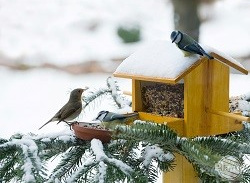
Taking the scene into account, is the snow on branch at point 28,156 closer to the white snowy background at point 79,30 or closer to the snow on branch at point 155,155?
the snow on branch at point 155,155

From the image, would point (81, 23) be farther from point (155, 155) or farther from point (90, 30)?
point (155, 155)

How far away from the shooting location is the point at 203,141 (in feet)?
3.23

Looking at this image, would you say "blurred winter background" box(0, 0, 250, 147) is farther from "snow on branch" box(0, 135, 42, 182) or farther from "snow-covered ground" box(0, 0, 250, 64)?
"snow on branch" box(0, 135, 42, 182)

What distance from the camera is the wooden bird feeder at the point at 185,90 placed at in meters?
1.14

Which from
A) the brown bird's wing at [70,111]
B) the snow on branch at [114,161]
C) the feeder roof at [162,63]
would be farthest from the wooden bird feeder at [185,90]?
the snow on branch at [114,161]

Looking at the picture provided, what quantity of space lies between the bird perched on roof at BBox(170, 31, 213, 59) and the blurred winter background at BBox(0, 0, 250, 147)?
139mm

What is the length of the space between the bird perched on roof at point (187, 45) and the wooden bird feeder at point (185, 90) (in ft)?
0.08

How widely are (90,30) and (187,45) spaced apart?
285mm

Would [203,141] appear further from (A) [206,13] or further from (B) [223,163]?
(A) [206,13]

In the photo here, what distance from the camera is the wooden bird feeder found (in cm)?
114

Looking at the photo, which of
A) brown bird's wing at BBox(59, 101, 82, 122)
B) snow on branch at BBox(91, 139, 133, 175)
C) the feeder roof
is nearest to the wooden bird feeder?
the feeder roof

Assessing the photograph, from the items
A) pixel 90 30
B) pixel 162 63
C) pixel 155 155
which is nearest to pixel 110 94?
pixel 90 30

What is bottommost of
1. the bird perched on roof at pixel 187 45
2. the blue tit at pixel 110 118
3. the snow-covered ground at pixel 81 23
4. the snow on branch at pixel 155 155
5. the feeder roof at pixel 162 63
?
the snow on branch at pixel 155 155

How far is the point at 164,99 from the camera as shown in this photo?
1230 millimetres
